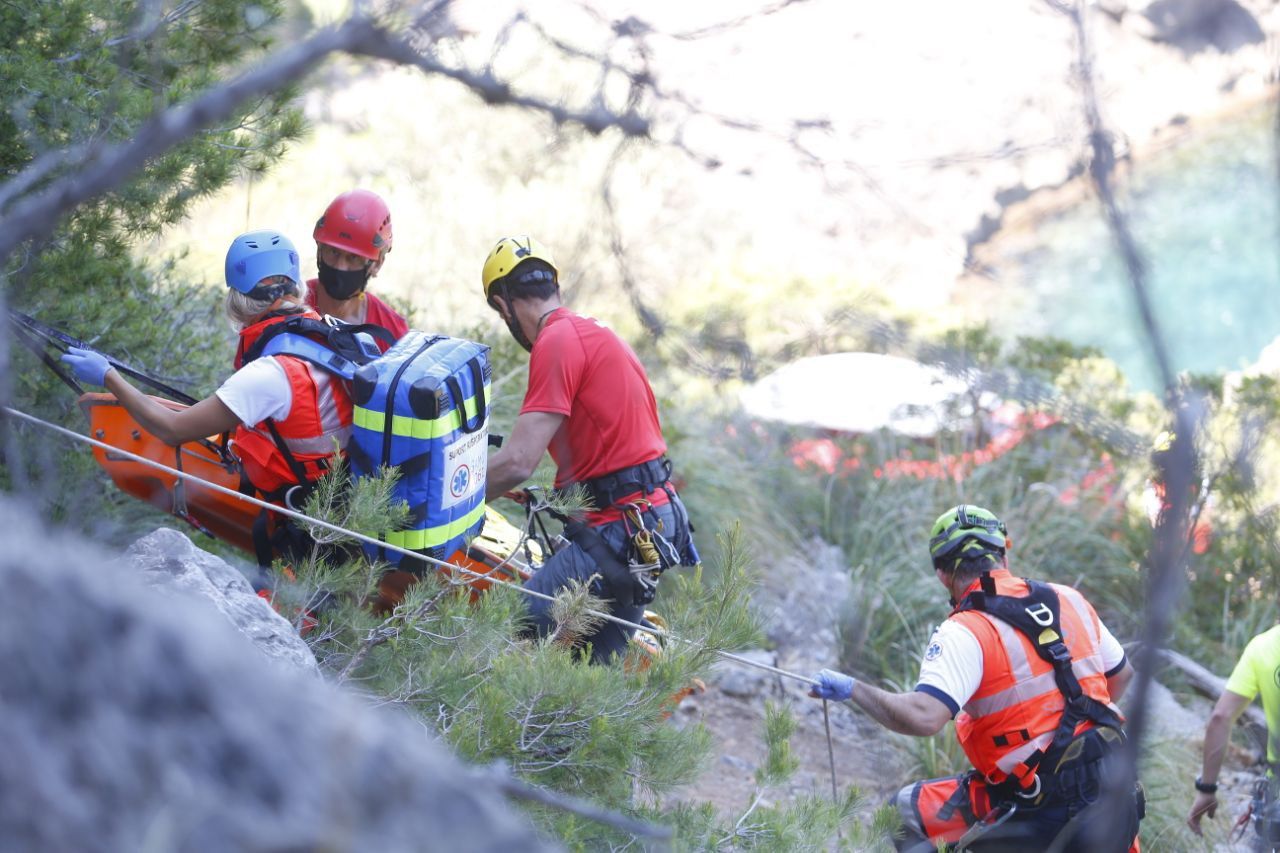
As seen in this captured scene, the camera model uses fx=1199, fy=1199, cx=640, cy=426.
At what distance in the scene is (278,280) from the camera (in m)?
3.84

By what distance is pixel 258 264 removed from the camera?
381 cm

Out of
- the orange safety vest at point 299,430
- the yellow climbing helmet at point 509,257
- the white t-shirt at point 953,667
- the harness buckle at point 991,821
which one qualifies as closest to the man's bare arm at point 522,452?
the yellow climbing helmet at point 509,257

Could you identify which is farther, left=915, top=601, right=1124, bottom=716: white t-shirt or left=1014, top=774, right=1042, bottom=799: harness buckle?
left=1014, top=774, right=1042, bottom=799: harness buckle

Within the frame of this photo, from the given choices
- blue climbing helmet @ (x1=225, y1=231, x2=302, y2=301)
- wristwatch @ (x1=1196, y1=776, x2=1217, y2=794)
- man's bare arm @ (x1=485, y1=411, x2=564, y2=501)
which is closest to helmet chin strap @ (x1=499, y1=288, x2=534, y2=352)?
man's bare arm @ (x1=485, y1=411, x2=564, y2=501)

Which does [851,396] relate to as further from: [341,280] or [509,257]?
[341,280]

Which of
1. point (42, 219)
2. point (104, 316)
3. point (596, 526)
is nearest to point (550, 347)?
point (596, 526)

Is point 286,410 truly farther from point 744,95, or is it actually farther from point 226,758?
point 226,758

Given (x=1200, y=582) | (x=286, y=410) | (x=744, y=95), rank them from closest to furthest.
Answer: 1. (x=286, y=410)
2. (x=744, y=95)
3. (x=1200, y=582)

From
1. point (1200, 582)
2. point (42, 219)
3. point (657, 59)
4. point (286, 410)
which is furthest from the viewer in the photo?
point (1200, 582)

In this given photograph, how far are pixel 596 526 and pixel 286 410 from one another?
4.34ft

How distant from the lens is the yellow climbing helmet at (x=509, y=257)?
14.8 feet

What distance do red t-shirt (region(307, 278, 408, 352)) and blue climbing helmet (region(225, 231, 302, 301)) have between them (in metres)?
0.73

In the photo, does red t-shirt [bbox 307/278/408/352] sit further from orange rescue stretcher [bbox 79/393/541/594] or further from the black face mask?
orange rescue stretcher [bbox 79/393/541/594]

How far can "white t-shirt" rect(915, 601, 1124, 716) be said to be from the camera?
13.1ft
